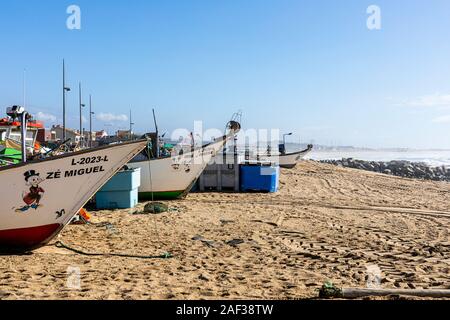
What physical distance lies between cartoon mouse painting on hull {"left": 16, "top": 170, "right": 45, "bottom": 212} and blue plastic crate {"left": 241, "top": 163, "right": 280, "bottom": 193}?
966 centimetres

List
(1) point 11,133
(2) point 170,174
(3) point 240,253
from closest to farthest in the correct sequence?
1. (3) point 240,253
2. (1) point 11,133
3. (2) point 170,174

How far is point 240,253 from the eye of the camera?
6.63 metres

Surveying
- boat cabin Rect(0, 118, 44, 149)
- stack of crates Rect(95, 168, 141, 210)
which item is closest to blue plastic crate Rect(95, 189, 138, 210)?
stack of crates Rect(95, 168, 141, 210)

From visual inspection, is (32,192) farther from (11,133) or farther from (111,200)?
(11,133)

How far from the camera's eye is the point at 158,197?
1286 centimetres

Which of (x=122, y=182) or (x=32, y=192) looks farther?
(x=122, y=182)

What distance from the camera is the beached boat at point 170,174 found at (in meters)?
12.6

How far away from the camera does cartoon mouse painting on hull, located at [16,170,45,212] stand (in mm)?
6289

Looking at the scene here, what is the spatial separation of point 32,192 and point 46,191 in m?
0.21

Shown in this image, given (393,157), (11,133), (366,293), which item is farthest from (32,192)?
(393,157)

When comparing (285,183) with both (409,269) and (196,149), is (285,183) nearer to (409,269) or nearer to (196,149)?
(196,149)

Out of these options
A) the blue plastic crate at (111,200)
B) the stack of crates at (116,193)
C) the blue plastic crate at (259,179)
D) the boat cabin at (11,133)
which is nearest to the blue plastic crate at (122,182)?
the stack of crates at (116,193)

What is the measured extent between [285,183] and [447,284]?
13.3 metres
